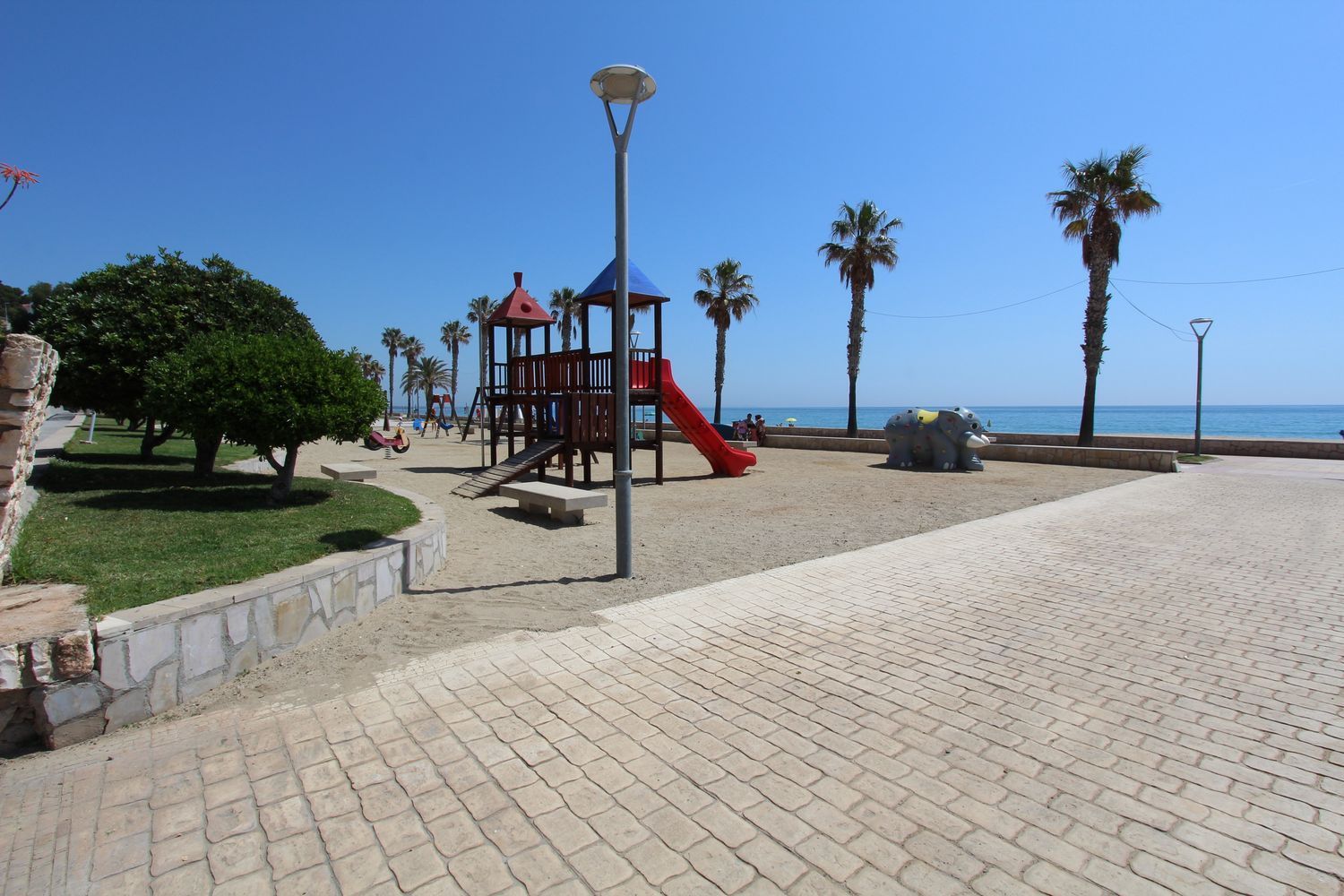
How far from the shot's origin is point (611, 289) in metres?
15.0

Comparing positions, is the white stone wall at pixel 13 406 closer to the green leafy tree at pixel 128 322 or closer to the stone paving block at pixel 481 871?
the stone paving block at pixel 481 871

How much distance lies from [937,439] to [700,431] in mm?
6882

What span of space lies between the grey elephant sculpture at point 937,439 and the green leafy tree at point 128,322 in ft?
53.4

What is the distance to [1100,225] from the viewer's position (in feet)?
76.4

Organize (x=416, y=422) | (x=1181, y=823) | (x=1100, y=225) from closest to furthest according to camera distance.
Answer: (x=1181, y=823) < (x=1100, y=225) < (x=416, y=422)

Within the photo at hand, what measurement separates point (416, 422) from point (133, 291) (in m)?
36.5

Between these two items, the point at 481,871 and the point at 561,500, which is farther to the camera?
the point at 561,500

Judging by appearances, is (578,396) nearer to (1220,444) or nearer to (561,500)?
(561,500)

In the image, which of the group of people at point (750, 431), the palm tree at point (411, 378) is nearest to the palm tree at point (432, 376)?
the palm tree at point (411, 378)

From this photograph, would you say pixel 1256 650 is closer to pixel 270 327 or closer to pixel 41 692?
pixel 41 692

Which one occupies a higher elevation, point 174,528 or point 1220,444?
point 1220,444

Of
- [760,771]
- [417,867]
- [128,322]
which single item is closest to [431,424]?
[128,322]

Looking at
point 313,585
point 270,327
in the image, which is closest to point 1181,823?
point 313,585

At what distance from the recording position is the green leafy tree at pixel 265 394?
25.1ft
